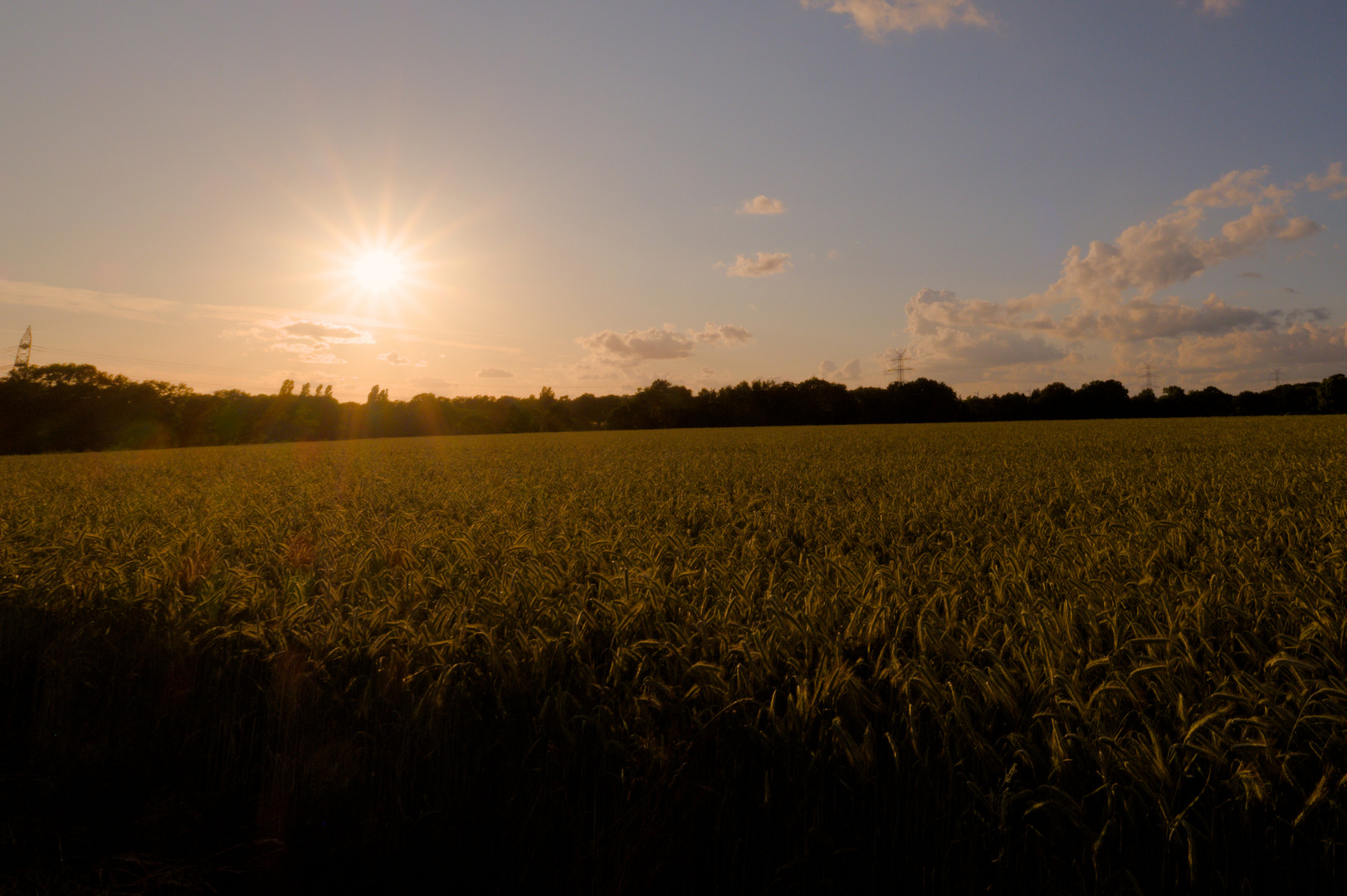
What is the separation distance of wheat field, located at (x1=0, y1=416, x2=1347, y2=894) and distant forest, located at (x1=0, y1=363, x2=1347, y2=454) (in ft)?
156

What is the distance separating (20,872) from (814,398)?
240 ft

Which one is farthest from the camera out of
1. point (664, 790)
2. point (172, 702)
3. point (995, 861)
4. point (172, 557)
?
point (172, 557)

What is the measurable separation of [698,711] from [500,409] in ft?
210

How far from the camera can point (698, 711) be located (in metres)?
1.95

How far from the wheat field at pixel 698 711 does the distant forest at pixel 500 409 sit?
47692 millimetres

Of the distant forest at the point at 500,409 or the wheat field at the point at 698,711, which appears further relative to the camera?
the distant forest at the point at 500,409

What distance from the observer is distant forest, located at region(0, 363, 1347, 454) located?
46.8 metres

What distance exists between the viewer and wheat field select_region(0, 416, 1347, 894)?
151 cm

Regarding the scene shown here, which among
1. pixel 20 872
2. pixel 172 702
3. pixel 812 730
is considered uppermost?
pixel 812 730

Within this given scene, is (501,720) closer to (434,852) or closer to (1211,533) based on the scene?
(434,852)

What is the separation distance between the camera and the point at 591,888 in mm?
1626

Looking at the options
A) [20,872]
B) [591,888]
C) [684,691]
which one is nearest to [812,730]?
[684,691]

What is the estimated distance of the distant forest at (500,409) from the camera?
4675 centimetres

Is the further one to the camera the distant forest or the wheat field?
the distant forest
